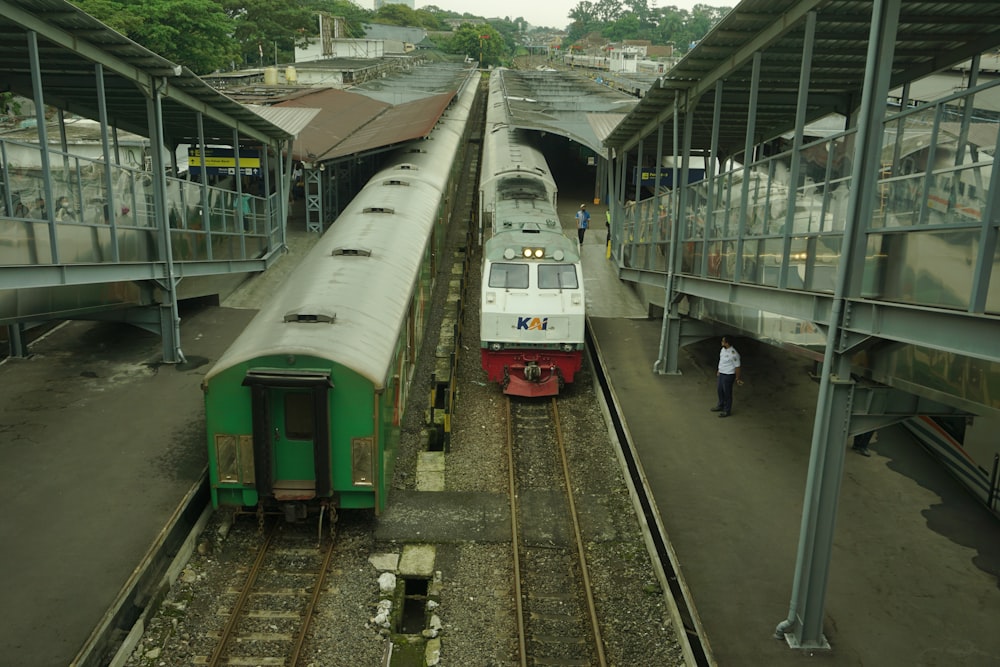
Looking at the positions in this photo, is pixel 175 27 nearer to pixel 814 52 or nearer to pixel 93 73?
pixel 93 73

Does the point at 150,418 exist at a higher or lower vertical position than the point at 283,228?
lower

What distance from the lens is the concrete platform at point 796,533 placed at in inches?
322

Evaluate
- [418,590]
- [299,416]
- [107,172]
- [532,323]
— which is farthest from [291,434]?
[532,323]

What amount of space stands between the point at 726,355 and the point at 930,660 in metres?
6.73

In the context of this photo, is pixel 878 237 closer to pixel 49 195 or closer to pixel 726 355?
pixel 726 355

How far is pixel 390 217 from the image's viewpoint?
52.4ft

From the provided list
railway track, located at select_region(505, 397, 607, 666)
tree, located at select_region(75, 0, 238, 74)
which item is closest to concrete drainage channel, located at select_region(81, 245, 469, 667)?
railway track, located at select_region(505, 397, 607, 666)

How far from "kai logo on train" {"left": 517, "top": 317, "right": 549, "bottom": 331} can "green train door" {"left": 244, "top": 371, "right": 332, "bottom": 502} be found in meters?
6.02

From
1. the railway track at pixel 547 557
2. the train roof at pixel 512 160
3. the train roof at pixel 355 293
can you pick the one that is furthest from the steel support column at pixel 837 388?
the train roof at pixel 512 160

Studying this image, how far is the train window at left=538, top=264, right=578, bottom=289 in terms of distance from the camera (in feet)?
51.3

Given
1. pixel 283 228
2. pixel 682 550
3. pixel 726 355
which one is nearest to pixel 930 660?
pixel 682 550

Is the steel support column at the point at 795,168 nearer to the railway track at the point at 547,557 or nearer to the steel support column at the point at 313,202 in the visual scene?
the railway track at the point at 547,557

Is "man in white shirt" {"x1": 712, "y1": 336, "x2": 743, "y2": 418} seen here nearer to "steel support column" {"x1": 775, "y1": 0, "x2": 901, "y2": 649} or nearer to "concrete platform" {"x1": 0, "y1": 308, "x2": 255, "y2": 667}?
"steel support column" {"x1": 775, "y1": 0, "x2": 901, "y2": 649}

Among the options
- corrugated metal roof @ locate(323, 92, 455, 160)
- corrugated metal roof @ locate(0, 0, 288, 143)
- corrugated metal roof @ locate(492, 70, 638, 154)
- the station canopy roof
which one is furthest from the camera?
corrugated metal roof @ locate(492, 70, 638, 154)
